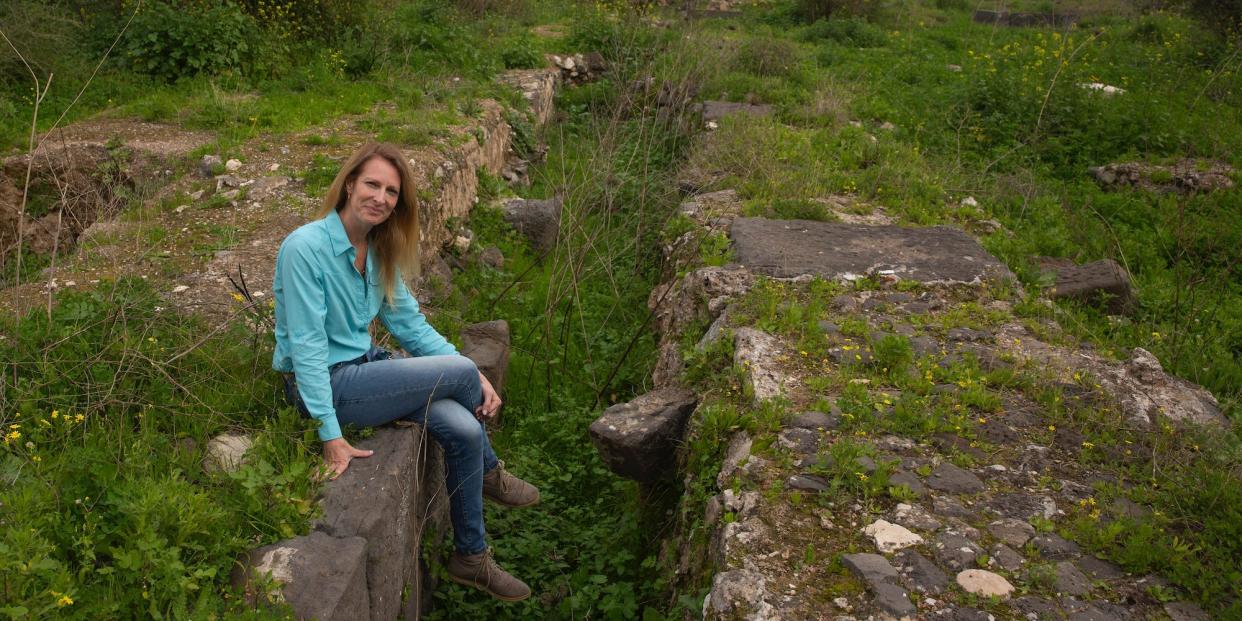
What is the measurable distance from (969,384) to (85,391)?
3964 mm

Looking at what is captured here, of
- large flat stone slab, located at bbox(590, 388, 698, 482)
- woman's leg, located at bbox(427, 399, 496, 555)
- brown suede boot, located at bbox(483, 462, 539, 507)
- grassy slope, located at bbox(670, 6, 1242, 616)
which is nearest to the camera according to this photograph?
grassy slope, located at bbox(670, 6, 1242, 616)

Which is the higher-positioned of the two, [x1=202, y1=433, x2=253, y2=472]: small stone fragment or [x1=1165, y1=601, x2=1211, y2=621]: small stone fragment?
[x1=202, y1=433, x2=253, y2=472]: small stone fragment

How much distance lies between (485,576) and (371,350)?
3.71 feet

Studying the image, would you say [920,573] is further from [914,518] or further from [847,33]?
[847,33]

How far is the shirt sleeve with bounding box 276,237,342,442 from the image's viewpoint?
3.27 m

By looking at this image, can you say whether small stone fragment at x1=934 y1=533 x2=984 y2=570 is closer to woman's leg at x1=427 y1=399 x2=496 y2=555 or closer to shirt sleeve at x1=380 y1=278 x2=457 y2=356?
woman's leg at x1=427 y1=399 x2=496 y2=555

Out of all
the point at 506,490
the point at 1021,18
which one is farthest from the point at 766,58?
the point at 506,490

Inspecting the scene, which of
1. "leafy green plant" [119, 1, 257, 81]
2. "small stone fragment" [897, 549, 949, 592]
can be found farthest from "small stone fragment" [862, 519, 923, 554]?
"leafy green plant" [119, 1, 257, 81]

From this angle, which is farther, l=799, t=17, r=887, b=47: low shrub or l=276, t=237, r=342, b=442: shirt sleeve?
l=799, t=17, r=887, b=47: low shrub

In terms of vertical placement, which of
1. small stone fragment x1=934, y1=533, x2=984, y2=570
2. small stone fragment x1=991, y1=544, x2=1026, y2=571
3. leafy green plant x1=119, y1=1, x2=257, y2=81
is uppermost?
leafy green plant x1=119, y1=1, x2=257, y2=81

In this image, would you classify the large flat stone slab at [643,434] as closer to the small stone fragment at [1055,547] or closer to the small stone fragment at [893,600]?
the small stone fragment at [893,600]

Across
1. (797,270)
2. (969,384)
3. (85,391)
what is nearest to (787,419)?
(969,384)

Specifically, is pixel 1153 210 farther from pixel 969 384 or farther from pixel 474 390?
pixel 474 390

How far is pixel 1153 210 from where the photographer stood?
7.76 m
